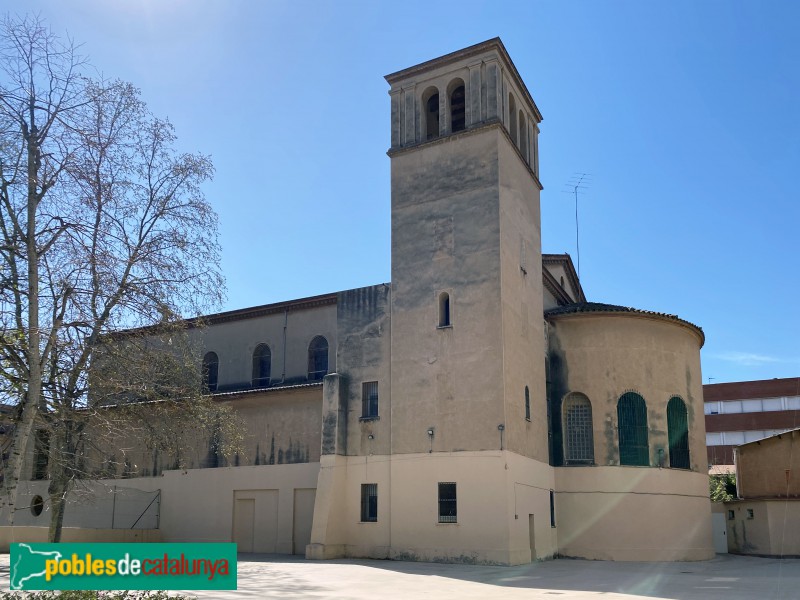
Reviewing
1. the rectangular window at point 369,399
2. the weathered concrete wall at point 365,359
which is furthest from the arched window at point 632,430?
the rectangular window at point 369,399

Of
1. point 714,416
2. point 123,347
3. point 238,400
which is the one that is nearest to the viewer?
point 123,347

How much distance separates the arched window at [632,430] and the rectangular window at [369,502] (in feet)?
29.5

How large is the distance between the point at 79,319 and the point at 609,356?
2039 centimetres

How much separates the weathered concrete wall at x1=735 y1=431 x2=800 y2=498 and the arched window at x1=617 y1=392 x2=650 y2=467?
7635 millimetres

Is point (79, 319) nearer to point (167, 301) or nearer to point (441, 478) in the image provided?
point (167, 301)

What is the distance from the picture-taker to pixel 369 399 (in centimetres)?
2795

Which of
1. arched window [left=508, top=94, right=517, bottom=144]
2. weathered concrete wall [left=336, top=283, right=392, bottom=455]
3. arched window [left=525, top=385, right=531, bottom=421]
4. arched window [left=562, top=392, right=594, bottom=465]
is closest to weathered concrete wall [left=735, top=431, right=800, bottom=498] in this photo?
arched window [left=562, top=392, right=594, bottom=465]

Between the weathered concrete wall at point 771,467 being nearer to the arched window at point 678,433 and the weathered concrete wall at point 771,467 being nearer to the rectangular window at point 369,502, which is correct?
the arched window at point 678,433

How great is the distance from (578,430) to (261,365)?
14.1m

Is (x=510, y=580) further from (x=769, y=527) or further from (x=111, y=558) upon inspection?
(x=769, y=527)

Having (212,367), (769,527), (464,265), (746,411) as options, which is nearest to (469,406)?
(464,265)

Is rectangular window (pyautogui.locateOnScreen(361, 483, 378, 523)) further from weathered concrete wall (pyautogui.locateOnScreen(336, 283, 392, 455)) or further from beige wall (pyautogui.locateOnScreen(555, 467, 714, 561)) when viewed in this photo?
beige wall (pyautogui.locateOnScreen(555, 467, 714, 561))

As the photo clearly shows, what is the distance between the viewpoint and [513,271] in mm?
27578

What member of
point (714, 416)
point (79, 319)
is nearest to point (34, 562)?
point (79, 319)
